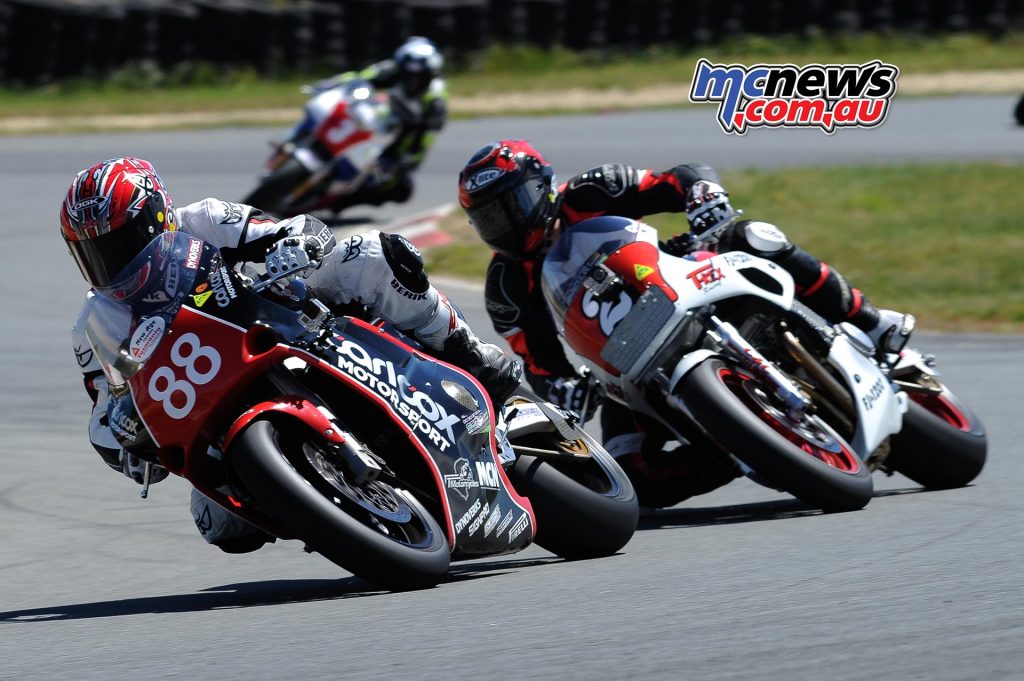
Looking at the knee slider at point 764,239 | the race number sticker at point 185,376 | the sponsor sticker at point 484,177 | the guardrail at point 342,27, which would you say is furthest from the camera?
the guardrail at point 342,27

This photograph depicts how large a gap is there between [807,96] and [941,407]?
11.9 m

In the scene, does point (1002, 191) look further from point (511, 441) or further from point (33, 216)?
point (511, 441)

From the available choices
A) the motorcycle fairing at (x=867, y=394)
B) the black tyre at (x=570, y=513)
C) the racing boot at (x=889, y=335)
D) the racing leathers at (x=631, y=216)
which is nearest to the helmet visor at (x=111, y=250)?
the black tyre at (x=570, y=513)

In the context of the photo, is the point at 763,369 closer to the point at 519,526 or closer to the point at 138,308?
the point at 519,526

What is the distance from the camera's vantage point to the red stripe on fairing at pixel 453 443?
204 inches

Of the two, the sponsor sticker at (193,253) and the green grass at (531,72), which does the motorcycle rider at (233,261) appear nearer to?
the sponsor sticker at (193,253)

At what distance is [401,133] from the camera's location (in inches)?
621

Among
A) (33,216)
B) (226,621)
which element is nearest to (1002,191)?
(33,216)

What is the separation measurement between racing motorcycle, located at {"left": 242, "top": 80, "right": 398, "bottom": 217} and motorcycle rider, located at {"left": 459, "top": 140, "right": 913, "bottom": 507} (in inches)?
338

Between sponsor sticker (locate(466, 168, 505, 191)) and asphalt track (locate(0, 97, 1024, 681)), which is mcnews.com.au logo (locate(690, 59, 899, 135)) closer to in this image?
asphalt track (locate(0, 97, 1024, 681))

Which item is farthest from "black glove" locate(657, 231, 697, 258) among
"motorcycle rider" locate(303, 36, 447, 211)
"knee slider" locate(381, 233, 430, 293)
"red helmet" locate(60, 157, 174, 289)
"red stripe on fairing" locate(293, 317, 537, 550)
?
"motorcycle rider" locate(303, 36, 447, 211)

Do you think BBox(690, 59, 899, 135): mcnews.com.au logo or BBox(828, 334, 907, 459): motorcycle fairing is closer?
BBox(828, 334, 907, 459): motorcycle fairing

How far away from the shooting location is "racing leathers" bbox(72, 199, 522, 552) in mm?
5383

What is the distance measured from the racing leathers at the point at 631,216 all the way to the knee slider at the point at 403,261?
4.74 ft
